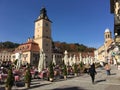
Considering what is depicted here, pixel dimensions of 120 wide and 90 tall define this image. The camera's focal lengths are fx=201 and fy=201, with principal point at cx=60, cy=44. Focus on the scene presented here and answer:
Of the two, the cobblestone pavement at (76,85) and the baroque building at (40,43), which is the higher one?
the baroque building at (40,43)

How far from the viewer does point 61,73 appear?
25.3 meters

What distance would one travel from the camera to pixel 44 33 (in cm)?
7494

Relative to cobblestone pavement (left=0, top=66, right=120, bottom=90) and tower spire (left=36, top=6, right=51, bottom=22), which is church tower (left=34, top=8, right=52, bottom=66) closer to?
tower spire (left=36, top=6, right=51, bottom=22)

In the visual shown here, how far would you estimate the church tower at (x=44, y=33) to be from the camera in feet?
243

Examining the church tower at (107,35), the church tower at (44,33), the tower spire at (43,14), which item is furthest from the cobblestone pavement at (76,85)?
the church tower at (107,35)

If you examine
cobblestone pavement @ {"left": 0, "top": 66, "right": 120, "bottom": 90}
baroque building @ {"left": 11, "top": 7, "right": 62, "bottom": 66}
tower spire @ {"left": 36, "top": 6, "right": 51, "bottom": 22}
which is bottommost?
cobblestone pavement @ {"left": 0, "top": 66, "right": 120, "bottom": 90}

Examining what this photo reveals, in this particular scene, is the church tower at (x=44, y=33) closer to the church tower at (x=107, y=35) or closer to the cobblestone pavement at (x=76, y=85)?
the church tower at (x=107, y=35)

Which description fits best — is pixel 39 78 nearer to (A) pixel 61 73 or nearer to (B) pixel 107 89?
(A) pixel 61 73

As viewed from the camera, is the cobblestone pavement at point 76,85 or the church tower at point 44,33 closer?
the cobblestone pavement at point 76,85

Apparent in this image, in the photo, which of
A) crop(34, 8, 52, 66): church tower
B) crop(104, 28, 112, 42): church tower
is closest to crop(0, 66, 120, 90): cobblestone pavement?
crop(34, 8, 52, 66): church tower

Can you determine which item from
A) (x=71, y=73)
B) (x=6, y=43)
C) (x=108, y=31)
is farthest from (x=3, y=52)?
(x=71, y=73)

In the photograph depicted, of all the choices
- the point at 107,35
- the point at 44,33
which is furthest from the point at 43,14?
the point at 107,35

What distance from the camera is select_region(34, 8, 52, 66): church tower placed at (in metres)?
74.2

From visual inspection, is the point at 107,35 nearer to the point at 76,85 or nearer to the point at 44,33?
the point at 44,33
